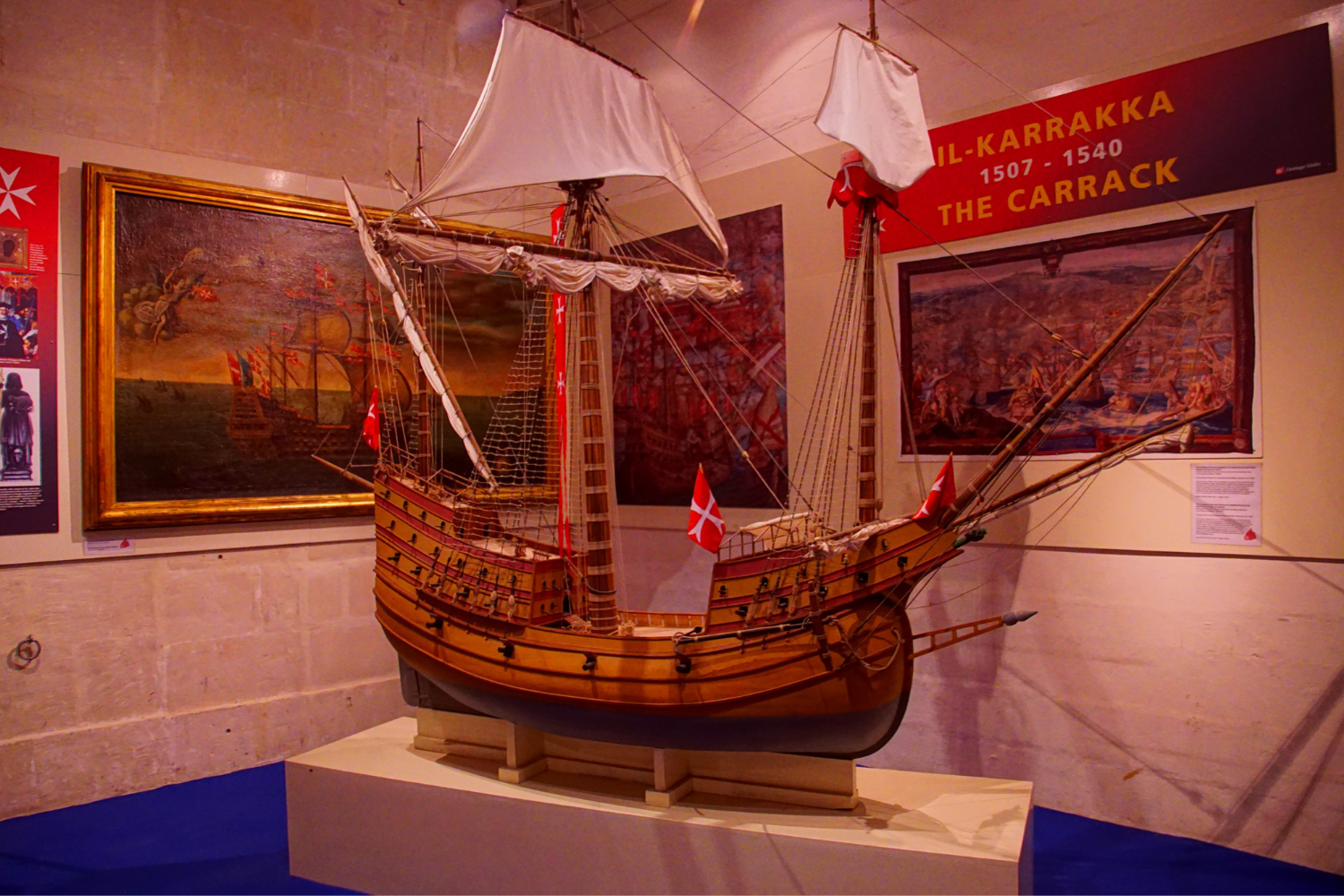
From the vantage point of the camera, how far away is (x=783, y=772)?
3955mm

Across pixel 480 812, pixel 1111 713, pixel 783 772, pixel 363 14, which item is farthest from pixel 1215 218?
pixel 363 14

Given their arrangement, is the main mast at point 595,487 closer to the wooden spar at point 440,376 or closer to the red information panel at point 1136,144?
the wooden spar at point 440,376

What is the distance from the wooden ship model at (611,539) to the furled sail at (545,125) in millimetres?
Answer: 11

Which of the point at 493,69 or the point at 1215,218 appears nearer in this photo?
the point at 1215,218

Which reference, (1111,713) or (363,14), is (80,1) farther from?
(1111,713)

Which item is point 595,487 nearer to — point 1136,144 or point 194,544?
point 194,544

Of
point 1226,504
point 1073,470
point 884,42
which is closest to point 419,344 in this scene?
point 884,42

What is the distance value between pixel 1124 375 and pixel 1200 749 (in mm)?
1881

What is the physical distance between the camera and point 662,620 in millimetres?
4781

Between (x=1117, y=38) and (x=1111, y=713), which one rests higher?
(x=1117, y=38)

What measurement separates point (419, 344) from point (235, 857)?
9.39 feet

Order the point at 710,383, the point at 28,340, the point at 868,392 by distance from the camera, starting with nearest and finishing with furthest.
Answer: the point at 868,392 → the point at 28,340 → the point at 710,383

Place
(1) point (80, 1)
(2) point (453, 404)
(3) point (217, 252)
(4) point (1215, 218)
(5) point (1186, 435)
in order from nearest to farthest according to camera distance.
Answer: (5) point (1186, 435)
(4) point (1215, 218)
(2) point (453, 404)
(1) point (80, 1)
(3) point (217, 252)

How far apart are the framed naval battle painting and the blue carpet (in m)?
1.74
